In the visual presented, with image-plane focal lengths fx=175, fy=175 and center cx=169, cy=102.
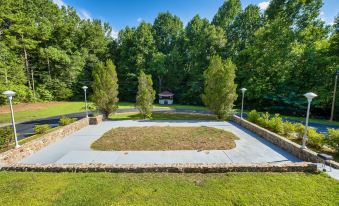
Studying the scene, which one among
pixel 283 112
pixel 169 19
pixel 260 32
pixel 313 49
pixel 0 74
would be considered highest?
pixel 169 19

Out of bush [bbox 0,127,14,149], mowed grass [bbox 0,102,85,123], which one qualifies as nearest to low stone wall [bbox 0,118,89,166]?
bush [bbox 0,127,14,149]

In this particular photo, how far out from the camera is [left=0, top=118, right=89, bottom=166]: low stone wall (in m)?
6.70

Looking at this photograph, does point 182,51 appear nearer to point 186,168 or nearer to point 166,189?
point 186,168

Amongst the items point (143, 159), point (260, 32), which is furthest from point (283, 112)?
point (143, 159)

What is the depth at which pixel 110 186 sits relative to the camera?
5043 mm

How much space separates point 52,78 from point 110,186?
33173mm

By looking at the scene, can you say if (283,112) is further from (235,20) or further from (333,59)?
(235,20)

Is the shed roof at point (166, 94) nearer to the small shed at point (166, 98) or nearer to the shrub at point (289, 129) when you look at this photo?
the small shed at point (166, 98)

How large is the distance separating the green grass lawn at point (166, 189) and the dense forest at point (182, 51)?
1802 cm

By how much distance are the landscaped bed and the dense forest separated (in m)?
15.7

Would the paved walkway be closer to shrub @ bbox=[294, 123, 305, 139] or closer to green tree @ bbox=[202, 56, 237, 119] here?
shrub @ bbox=[294, 123, 305, 139]

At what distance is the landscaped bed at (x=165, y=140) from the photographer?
8531 mm

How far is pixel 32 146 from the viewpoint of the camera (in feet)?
26.3

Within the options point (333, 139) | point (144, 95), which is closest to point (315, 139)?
point (333, 139)
